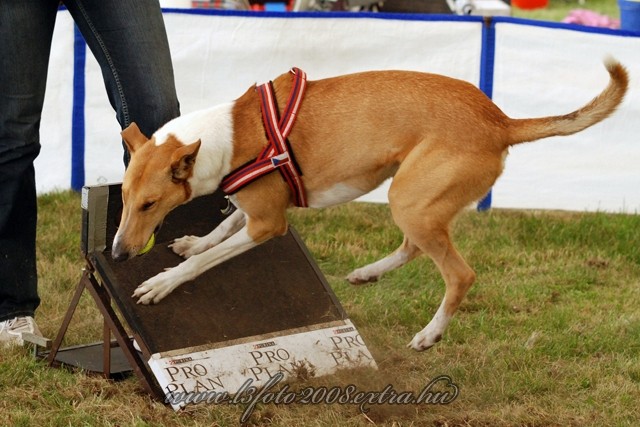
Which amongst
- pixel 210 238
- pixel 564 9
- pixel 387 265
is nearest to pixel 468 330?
pixel 387 265

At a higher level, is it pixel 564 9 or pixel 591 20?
pixel 591 20

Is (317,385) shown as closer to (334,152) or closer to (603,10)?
(334,152)

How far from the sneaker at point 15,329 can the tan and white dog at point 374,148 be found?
0.82 meters

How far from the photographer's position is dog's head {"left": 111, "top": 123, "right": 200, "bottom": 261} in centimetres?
390

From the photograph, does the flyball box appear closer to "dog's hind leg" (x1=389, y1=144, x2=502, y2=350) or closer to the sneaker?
"dog's hind leg" (x1=389, y1=144, x2=502, y2=350)

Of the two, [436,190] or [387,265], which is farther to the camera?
[387,265]

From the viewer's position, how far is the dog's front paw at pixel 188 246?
438 centimetres

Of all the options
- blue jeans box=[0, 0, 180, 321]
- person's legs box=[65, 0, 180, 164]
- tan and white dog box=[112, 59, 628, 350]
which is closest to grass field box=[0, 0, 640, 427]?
tan and white dog box=[112, 59, 628, 350]

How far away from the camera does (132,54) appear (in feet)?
13.7

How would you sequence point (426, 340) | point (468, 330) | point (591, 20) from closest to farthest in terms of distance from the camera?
point (426, 340), point (468, 330), point (591, 20)

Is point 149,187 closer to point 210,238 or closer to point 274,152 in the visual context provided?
point 274,152

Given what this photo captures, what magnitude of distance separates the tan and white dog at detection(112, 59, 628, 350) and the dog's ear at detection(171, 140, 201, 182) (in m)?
0.02

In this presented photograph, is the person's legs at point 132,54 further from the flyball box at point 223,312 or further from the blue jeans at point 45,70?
the flyball box at point 223,312

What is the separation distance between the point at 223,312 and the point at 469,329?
132 centimetres
